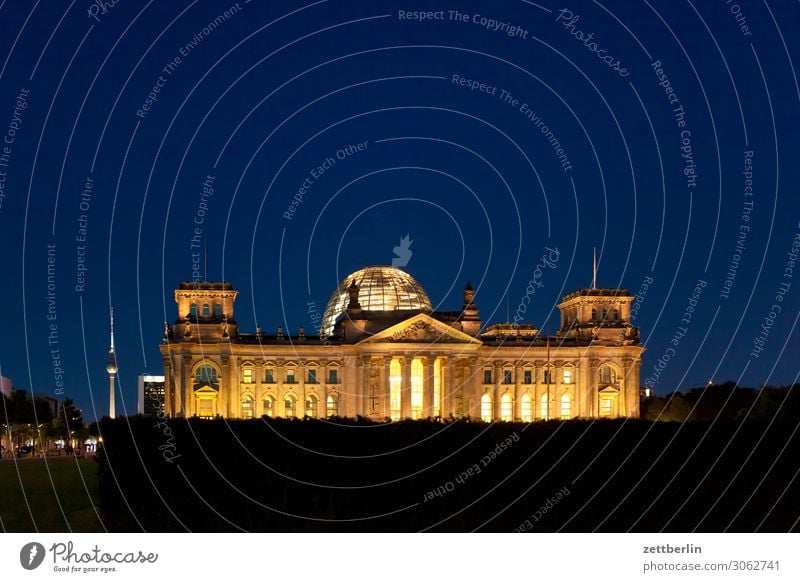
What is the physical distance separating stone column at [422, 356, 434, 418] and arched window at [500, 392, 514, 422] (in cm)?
906

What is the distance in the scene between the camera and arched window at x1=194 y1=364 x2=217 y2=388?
134625mm

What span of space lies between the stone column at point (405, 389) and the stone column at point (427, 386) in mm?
2090

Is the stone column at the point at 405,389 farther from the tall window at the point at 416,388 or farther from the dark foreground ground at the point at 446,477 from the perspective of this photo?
the dark foreground ground at the point at 446,477

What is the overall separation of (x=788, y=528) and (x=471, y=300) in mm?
89054

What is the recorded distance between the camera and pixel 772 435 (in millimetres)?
56969

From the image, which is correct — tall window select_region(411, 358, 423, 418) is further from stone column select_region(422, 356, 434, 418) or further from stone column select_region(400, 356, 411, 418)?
stone column select_region(400, 356, 411, 418)

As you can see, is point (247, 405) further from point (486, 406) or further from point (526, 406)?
point (526, 406)

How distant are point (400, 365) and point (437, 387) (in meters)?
5.27

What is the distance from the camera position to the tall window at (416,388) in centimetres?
13812

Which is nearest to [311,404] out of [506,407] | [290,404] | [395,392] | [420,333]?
[290,404]

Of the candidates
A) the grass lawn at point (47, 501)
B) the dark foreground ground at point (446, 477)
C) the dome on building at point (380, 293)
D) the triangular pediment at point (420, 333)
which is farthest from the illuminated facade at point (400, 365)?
the dark foreground ground at point (446, 477)

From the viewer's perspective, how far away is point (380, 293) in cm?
15038

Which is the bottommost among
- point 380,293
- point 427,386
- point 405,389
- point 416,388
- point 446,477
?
point 446,477

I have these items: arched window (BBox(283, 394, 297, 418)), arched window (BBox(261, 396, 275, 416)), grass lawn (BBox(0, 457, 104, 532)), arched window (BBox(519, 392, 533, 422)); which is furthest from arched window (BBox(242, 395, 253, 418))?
grass lawn (BBox(0, 457, 104, 532))
